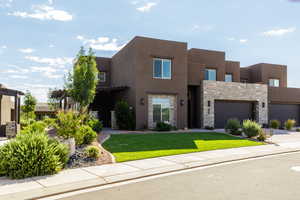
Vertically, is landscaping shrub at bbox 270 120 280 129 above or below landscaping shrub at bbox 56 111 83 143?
below

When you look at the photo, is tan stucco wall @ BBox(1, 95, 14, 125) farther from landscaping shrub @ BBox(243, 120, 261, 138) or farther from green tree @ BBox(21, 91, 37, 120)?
landscaping shrub @ BBox(243, 120, 261, 138)

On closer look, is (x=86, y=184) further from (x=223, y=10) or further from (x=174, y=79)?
(x=174, y=79)

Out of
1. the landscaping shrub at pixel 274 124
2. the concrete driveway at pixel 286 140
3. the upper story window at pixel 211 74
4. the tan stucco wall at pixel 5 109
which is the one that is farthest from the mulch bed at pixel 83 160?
the landscaping shrub at pixel 274 124

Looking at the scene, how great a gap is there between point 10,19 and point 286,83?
103 ft

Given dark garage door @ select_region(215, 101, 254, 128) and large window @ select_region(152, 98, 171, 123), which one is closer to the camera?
large window @ select_region(152, 98, 171, 123)

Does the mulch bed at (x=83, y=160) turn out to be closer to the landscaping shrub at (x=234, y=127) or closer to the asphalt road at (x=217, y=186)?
the asphalt road at (x=217, y=186)

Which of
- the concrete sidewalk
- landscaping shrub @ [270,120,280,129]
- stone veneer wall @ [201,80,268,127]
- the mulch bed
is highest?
stone veneer wall @ [201,80,268,127]

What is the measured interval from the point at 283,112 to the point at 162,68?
15271 mm

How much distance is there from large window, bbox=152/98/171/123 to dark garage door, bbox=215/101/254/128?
16.9 ft

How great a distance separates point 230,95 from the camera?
21.1 meters

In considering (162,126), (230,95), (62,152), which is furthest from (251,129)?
(62,152)

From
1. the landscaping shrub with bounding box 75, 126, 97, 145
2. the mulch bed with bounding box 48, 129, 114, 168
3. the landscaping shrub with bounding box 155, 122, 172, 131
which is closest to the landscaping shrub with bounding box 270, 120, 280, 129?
the landscaping shrub with bounding box 155, 122, 172, 131

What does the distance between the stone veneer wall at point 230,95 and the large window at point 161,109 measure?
3505 millimetres

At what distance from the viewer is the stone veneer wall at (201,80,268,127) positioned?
20156 millimetres
